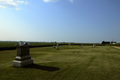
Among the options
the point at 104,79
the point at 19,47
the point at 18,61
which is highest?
the point at 19,47

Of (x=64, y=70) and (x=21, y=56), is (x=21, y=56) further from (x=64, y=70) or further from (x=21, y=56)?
(x=64, y=70)

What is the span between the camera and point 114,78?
4.89 m

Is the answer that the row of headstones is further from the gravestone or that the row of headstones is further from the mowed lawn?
the mowed lawn

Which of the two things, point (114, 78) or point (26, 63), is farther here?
point (26, 63)

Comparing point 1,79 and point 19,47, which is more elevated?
point 19,47

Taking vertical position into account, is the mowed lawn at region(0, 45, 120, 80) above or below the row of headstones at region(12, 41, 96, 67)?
below

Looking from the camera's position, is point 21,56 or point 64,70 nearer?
point 64,70

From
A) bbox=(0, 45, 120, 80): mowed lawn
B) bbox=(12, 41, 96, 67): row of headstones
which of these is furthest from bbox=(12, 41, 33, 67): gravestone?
bbox=(0, 45, 120, 80): mowed lawn

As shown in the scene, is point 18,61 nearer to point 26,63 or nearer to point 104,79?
point 26,63

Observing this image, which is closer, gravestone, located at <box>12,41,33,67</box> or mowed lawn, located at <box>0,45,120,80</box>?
mowed lawn, located at <box>0,45,120,80</box>

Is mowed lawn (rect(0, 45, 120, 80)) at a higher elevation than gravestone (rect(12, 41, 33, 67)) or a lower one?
lower

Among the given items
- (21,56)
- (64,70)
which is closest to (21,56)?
(21,56)

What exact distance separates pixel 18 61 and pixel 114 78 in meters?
7.51

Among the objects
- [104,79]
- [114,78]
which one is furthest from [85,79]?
[114,78]
